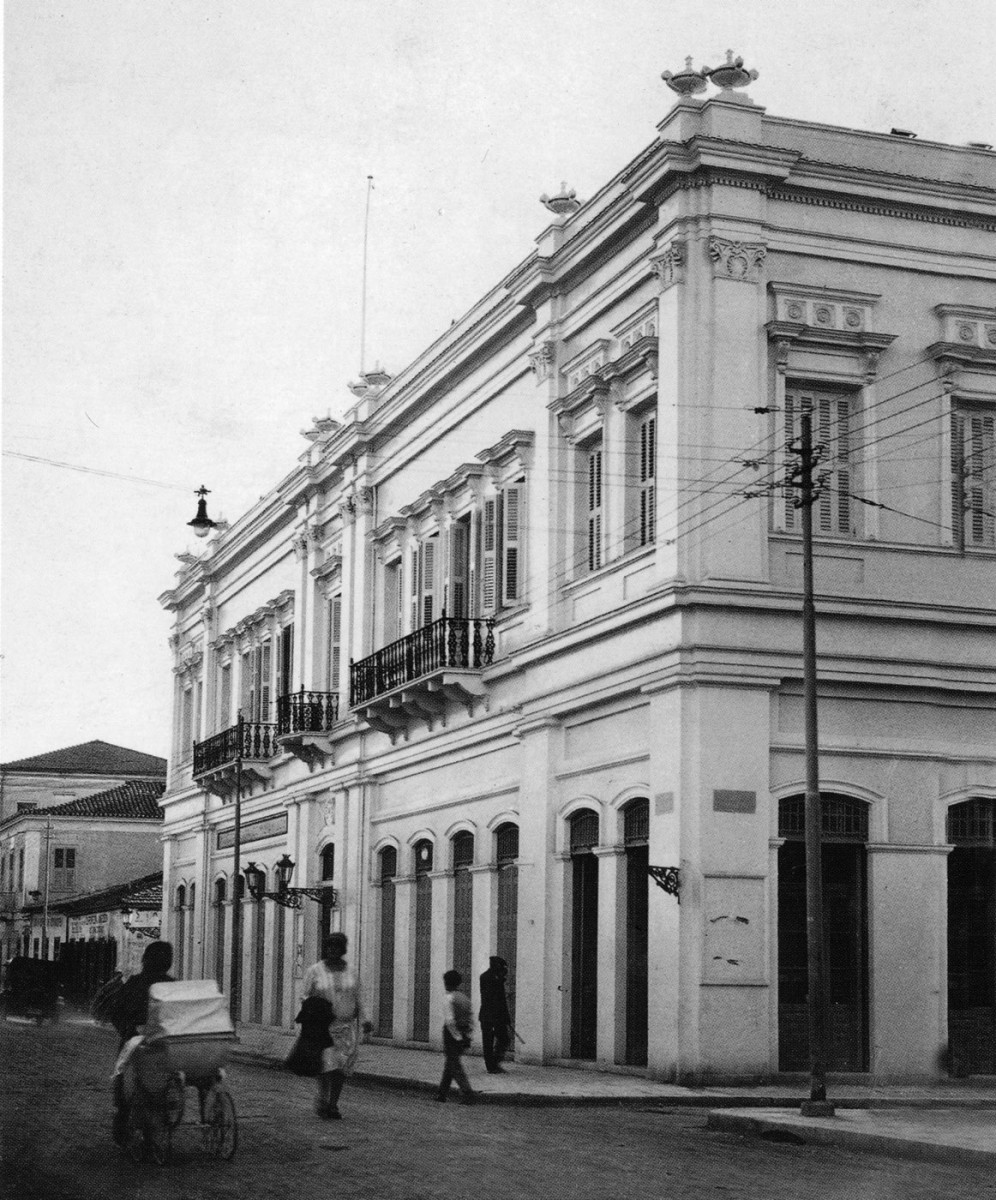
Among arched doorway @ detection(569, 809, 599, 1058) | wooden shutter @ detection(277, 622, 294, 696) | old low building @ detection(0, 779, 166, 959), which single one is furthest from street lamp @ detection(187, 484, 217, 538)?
old low building @ detection(0, 779, 166, 959)

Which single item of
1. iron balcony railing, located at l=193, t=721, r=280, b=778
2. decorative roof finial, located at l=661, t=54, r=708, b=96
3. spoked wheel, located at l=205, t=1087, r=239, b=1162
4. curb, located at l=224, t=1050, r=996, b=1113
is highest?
decorative roof finial, located at l=661, t=54, r=708, b=96

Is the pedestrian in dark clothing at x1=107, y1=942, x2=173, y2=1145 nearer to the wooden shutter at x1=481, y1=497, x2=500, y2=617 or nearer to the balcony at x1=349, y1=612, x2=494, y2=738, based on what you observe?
the balcony at x1=349, y1=612, x2=494, y2=738

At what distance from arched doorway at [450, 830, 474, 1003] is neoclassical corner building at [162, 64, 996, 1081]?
0.61 meters

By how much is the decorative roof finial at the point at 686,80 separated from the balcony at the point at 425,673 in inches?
340

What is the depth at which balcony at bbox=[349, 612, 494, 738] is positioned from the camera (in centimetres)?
2839

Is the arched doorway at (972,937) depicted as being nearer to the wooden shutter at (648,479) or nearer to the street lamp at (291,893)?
the wooden shutter at (648,479)

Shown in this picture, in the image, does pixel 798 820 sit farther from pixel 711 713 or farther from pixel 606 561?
pixel 606 561

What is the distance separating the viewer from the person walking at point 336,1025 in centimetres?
1619

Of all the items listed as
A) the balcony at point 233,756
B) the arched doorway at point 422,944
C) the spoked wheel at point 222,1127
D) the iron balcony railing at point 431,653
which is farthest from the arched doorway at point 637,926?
the balcony at point 233,756

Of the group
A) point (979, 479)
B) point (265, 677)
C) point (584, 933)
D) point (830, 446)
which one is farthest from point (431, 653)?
point (265, 677)

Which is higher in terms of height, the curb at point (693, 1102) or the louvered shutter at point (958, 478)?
the louvered shutter at point (958, 478)

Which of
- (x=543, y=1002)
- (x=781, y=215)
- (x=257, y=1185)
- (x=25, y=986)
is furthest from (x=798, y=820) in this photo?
(x=25, y=986)

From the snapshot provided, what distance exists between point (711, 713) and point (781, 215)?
6.18 m

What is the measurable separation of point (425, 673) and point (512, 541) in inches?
113
